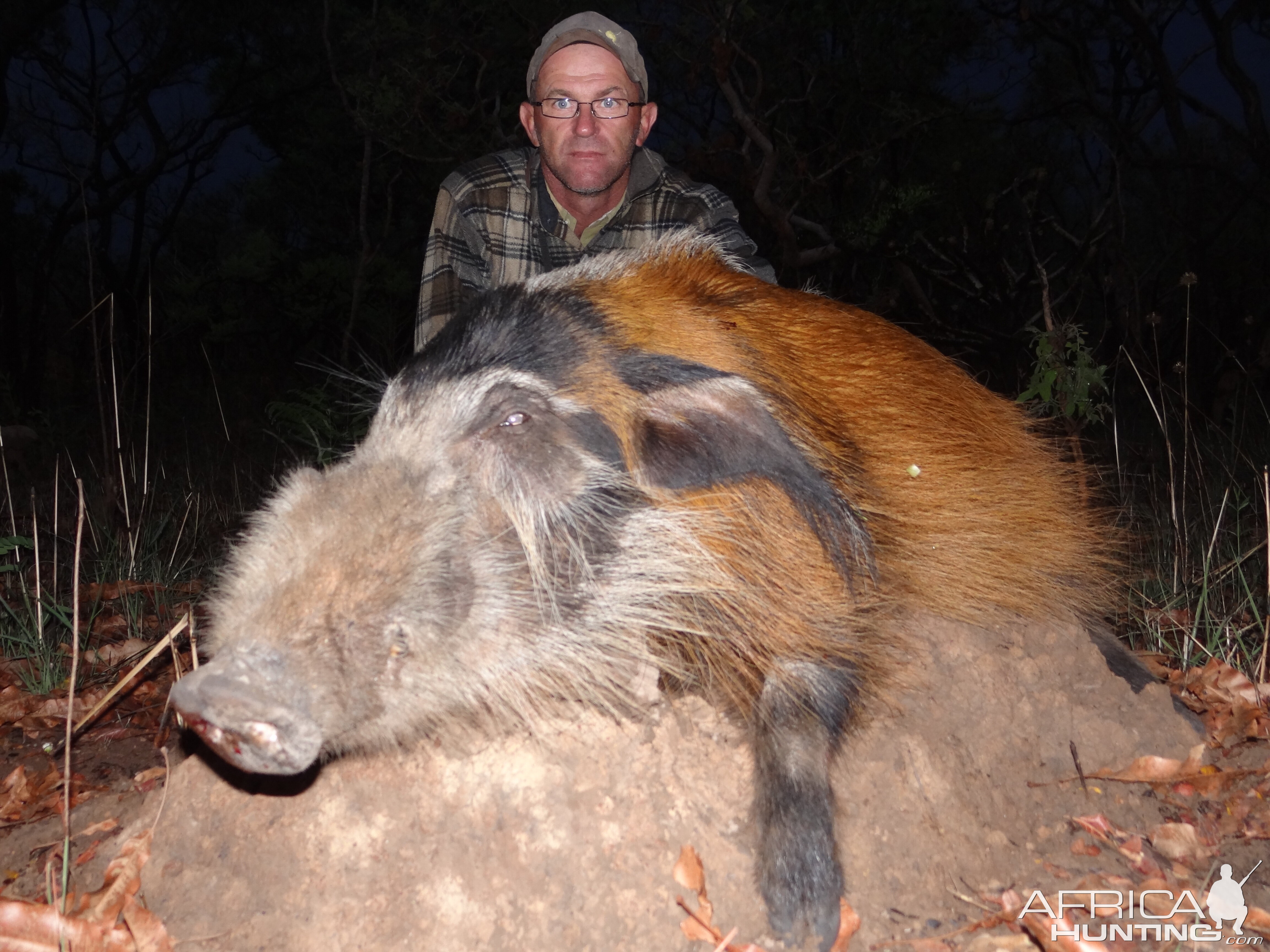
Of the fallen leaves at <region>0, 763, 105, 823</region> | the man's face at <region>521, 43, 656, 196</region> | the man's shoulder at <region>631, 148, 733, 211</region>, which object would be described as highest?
the man's face at <region>521, 43, 656, 196</region>

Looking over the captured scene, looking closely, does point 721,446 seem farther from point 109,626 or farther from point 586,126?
point 109,626

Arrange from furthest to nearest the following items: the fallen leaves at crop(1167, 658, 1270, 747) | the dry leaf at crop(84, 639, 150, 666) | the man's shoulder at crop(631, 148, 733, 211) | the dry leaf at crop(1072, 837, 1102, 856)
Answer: the man's shoulder at crop(631, 148, 733, 211)
the dry leaf at crop(84, 639, 150, 666)
the fallen leaves at crop(1167, 658, 1270, 747)
the dry leaf at crop(1072, 837, 1102, 856)

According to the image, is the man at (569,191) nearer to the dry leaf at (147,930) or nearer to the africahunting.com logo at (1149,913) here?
the dry leaf at (147,930)

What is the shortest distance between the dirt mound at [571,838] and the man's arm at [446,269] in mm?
2061

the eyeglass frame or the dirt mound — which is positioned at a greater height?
the eyeglass frame

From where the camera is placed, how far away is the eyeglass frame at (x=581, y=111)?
12.0 feet

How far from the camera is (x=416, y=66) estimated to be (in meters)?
9.38

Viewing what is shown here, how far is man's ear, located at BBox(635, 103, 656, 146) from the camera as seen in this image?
12.7ft

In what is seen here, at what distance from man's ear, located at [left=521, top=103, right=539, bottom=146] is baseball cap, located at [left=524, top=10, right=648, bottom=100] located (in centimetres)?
6

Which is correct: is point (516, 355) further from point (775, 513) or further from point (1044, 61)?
point (1044, 61)

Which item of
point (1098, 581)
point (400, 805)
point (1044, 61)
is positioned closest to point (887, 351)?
point (1098, 581)

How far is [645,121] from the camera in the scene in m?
3.95

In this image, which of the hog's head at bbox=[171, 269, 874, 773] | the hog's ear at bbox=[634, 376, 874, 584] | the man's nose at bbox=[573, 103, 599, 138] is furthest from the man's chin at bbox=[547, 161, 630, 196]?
the hog's ear at bbox=[634, 376, 874, 584]

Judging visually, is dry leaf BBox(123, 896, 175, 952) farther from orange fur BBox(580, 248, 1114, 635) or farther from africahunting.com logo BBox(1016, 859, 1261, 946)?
africahunting.com logo BBox(1016, 859, 1261, 946)
